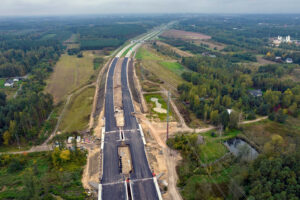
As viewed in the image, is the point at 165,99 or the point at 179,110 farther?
the point at 165,99

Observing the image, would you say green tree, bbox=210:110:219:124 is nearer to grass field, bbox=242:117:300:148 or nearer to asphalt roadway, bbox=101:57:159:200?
grass field, bbox=242:117:300:148

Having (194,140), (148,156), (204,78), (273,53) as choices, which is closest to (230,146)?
(194,140)

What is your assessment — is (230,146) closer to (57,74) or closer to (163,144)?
(163,144)

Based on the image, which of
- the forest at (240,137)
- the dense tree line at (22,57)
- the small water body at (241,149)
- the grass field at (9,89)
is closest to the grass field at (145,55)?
the forest at (240,137)

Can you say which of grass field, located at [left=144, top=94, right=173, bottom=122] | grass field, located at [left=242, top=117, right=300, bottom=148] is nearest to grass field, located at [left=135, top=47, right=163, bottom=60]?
grass field, located at [left=144, top=94, right=173, bottom=122]

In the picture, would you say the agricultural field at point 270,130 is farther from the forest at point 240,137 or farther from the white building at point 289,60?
the white building at point 289,60

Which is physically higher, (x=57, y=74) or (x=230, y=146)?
(x=57, y=74)

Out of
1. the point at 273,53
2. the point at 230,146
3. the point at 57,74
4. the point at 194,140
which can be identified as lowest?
the point at 230,146
